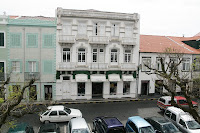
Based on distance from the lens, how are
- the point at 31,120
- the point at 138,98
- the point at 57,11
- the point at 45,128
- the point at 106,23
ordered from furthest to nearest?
the point at 138,98, the point at 106,23, the point at 57,11, the point at 31,120, the point at 45,128

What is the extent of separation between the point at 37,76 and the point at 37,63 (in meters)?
1.93

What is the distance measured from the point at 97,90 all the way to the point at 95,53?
20.1ft

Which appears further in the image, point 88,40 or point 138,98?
point 138,98

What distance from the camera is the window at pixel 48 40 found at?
24234mm

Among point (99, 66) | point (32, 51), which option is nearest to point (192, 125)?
point (99, 66)

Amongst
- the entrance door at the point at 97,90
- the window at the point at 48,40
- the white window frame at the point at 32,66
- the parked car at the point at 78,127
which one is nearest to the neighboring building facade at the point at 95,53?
the entrance door at the point at 97,90

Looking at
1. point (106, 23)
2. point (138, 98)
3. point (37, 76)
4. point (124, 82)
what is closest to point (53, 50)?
point (37, 76)

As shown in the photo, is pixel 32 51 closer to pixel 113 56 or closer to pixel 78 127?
pixel 113 56

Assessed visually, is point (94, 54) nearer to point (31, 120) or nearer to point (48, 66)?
point (48, 66)

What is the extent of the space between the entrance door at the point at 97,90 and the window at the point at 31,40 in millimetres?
10957

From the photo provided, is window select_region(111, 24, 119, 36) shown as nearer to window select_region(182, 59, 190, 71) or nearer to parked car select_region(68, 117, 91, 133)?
window select_region(182, 59, 190, 71)

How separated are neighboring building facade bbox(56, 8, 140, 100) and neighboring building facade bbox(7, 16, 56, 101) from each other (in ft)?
3.81

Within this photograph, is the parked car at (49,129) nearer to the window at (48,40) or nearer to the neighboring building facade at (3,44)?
the neighboring building facade at (3,44)

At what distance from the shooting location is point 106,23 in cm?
2575
